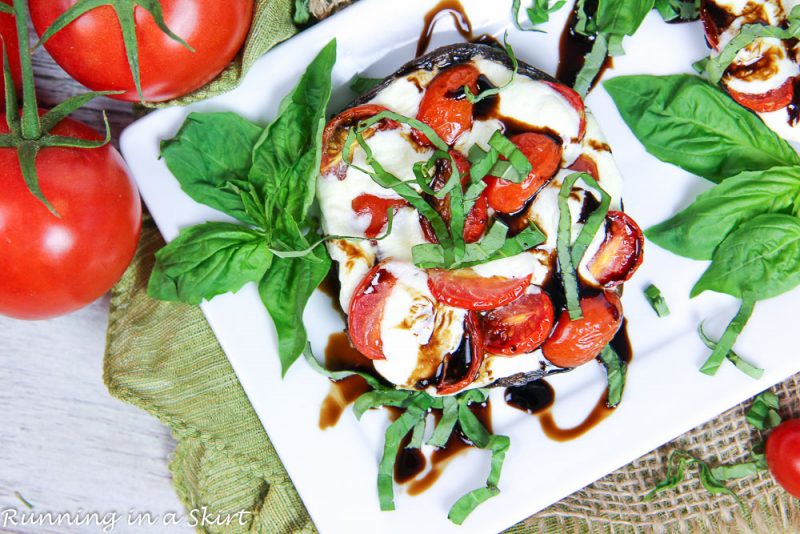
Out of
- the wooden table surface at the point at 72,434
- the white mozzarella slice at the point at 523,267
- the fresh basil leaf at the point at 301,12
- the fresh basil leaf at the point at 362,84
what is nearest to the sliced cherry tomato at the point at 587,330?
the white mozzarella slice at the point at 523,267

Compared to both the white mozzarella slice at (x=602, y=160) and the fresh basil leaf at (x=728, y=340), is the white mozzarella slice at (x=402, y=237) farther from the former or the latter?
the fresh basil leaf at (x=728, y=340)

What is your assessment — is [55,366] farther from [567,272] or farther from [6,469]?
[567,272]

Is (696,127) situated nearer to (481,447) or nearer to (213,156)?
(481,447)

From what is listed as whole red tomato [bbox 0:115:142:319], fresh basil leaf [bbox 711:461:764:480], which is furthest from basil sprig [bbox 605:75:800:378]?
whole red tomato [bbox 0:115:142:319]

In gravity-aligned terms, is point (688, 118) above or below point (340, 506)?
above

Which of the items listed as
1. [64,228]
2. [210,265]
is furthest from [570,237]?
[64,228]

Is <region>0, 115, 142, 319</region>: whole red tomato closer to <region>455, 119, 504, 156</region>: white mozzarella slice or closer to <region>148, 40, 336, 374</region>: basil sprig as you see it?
<region>148, 40, 336, 374</region>: basil sprig

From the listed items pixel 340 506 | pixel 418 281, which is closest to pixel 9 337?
pixel 340 506
